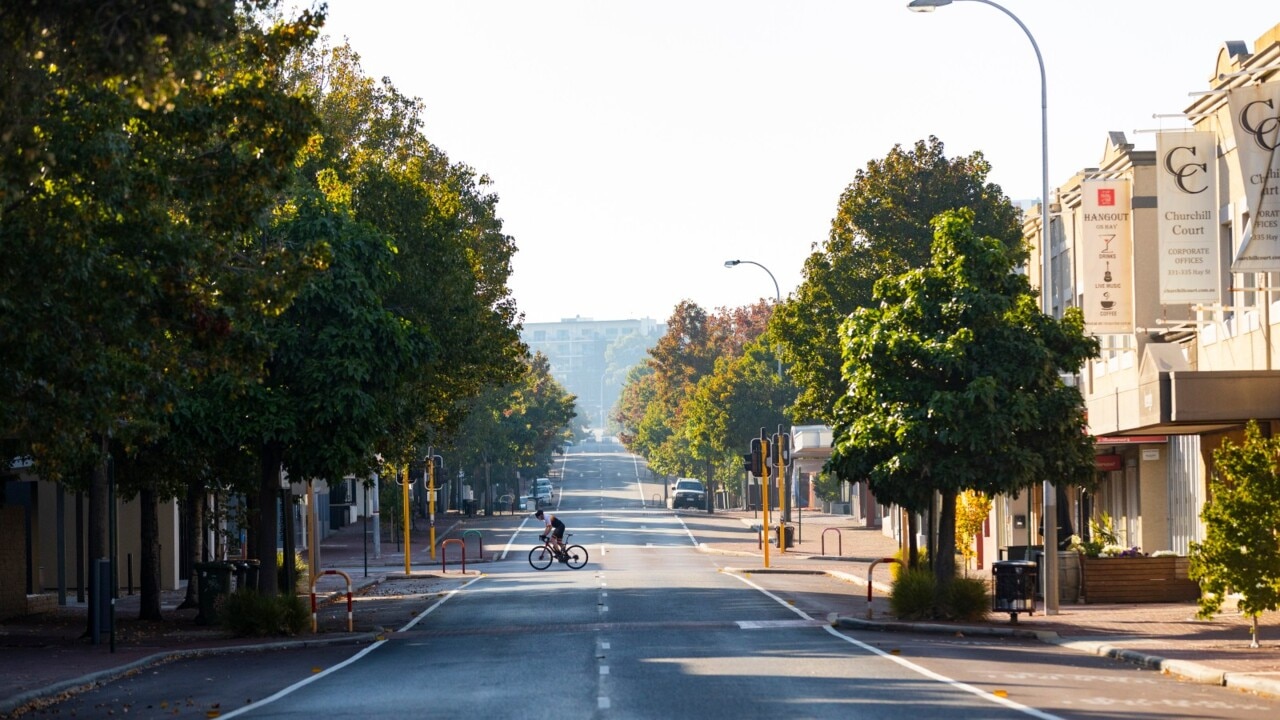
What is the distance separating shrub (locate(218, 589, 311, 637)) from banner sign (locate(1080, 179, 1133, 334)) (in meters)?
16.7

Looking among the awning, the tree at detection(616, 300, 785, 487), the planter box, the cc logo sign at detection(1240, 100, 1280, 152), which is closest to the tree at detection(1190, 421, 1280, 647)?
the awning

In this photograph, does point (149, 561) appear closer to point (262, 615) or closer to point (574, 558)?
point (262, 615)

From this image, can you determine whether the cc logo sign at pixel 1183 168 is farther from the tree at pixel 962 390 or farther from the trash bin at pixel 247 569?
the trash bin at pixel 247 569

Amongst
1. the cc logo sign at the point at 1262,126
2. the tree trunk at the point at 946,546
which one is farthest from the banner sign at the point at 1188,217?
the tree trunk at the point at 946,546

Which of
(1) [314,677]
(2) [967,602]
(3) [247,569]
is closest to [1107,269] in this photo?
(2) [967,602]

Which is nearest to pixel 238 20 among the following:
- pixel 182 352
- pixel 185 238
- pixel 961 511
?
pixel 185 238

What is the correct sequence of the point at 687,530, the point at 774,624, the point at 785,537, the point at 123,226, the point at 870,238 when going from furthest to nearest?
the point at 687,530
the point at 785,537
the point at 870,238
the point at 774,624
the point at 123,226

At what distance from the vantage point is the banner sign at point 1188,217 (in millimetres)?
28828

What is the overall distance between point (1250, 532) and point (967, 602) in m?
6.96

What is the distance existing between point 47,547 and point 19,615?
9144 mm

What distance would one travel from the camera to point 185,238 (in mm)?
17422

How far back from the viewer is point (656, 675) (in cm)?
1931

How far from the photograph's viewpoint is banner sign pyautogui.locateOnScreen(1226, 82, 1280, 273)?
82.6 ft

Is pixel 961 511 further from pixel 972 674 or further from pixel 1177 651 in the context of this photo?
pixel 972 674
